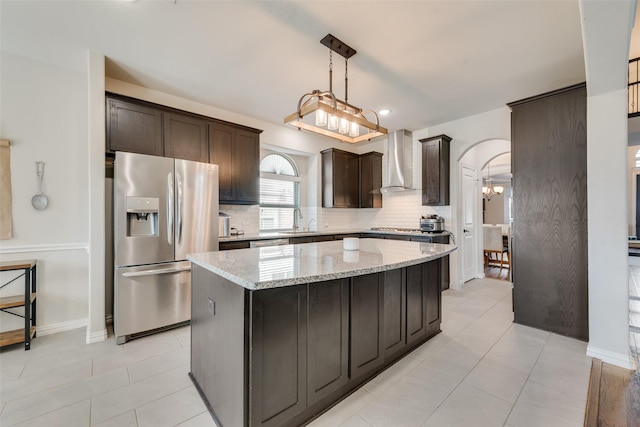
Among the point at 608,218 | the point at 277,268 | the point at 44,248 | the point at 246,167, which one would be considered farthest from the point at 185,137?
the point at 608,218

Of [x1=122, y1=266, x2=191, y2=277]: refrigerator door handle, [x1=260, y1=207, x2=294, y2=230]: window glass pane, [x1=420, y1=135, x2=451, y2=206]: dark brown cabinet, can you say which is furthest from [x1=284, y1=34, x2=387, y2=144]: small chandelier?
[x1=260, y1=207, x2=294, y2=230]: window glass pane

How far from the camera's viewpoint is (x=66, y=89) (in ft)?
9.51

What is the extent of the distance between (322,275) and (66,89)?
3.62m

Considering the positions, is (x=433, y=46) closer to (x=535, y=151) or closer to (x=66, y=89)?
(x=535, y=151)

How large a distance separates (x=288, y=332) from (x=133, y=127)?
290 cm

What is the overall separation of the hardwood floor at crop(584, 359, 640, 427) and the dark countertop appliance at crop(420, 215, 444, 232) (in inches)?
92.5

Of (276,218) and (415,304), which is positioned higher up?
(276,218)

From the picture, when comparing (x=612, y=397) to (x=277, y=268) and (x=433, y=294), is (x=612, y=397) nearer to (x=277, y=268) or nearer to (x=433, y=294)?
(x=433, y=294)

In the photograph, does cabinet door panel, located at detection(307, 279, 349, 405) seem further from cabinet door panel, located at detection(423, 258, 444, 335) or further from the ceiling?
the ceiling

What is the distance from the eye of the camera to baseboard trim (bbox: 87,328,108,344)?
8.41 feet

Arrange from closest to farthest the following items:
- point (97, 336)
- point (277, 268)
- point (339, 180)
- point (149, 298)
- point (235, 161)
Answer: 1. point (277, 268)
2. point (97, 336)
3. point (149, 298)
4. point (235, 161)
5. point (339, 180)

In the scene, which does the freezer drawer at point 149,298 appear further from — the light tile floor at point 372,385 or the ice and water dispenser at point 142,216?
the ice and water dispenser at point 142,216

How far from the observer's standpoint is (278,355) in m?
→ 1.39

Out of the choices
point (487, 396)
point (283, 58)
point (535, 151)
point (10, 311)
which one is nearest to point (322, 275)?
point (487, 396)
